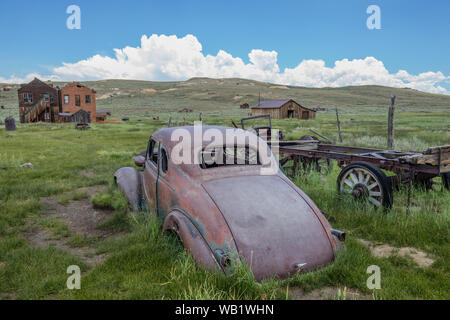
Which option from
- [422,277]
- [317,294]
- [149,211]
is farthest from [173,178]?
[422,277]

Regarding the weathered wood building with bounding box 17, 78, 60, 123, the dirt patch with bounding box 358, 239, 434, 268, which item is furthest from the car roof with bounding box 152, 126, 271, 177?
the weathered wood building with bounding box 17, 78, 60, 123

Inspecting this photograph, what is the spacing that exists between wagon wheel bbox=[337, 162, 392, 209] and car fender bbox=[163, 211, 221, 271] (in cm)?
364

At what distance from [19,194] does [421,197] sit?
907cm

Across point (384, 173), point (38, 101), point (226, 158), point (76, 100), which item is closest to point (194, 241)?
point (226, 158)

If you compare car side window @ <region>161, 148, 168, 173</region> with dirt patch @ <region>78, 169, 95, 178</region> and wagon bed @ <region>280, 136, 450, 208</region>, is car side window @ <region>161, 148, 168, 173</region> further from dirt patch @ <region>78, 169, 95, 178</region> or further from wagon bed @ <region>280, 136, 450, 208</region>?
dirt patch @ <region>78, 169, 95, 178</region>

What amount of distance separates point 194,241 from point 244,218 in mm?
617

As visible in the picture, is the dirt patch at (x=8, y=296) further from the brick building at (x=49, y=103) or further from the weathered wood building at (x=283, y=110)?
the weathered wood building at (x=283, y=110)

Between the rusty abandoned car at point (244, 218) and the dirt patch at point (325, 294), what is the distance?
0.22 meters

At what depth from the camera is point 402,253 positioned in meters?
4.19

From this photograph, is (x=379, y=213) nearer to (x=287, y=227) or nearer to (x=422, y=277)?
(x=422, y=277)

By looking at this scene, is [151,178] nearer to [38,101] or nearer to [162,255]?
[162,255]

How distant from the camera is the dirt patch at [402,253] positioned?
155 inches

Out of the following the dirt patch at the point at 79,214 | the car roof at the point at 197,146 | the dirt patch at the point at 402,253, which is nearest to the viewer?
the dirt patch at the point at 402,253
